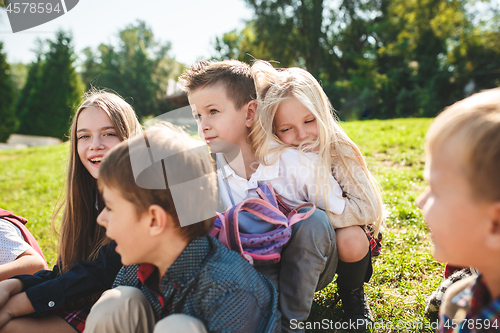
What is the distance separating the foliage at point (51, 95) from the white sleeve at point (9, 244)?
22.2 metres

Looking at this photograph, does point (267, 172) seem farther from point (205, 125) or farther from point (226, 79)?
point (226, 79)

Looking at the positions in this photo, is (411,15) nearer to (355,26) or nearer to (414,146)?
(355,26)

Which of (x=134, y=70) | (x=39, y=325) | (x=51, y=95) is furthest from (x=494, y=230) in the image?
(x=134, y=70)

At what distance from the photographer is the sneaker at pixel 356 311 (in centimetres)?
193

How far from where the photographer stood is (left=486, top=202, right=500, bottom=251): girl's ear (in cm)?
93

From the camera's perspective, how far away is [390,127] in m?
7.95

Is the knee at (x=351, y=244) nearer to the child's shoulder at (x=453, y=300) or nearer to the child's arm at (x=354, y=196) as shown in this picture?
the child's arm at (x=354, y=196)

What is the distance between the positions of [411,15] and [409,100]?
22.5ft

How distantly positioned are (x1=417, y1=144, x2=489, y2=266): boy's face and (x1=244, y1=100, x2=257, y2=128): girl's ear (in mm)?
1507

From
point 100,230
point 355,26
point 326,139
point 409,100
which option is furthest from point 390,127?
point 355,26

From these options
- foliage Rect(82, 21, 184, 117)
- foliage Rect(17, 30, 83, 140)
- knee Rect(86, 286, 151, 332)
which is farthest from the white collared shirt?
foliage Rect(82, 21, 184, 117)

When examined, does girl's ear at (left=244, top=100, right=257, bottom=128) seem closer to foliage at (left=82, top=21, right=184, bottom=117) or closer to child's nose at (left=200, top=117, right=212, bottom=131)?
child's nose at (left=200, top=117, right=212, bottom=131)

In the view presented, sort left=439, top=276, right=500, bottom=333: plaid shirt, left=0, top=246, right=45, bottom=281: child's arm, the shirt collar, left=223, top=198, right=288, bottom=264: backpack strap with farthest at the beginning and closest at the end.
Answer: the shirt collar
left=0, top=246, right=45, bottom=281: child's arm
left=223, top=198, right=288, bottom=264: backpack strap
left=439, top=276, right=500, bottom=333: plaid shirt

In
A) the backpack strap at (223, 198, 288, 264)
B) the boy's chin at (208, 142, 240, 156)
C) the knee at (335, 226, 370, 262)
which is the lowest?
the knee at (335, 226, 370, 262)
